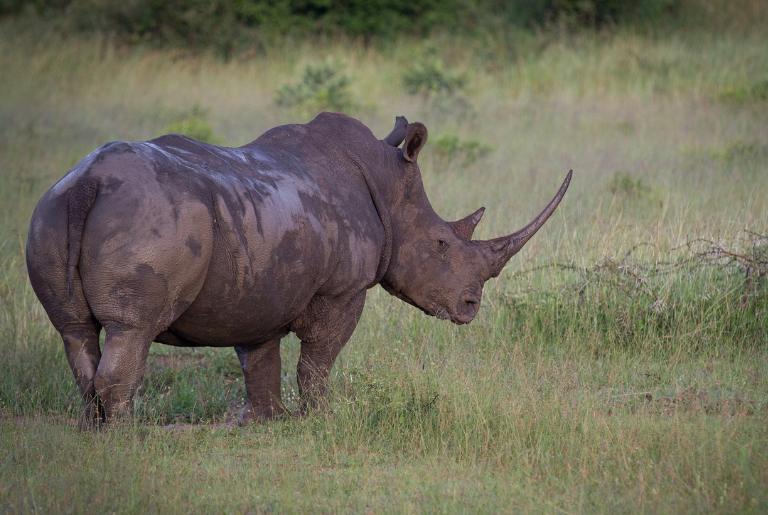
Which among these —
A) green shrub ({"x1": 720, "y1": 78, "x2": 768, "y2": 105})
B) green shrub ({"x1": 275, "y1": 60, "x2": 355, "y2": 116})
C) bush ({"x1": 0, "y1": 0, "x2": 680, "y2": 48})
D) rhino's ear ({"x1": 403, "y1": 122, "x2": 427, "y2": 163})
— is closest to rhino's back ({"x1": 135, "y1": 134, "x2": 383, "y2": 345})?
rhino's ear ({"x1": 403, "y1": 122, "x2": 427, "y2": 163})

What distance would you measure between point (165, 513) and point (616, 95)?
1250 cm

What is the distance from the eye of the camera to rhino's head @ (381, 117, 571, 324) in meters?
6.32

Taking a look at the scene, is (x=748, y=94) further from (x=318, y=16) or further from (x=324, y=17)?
(x=318, y=16)

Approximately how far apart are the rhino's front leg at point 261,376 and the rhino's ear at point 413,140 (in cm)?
120

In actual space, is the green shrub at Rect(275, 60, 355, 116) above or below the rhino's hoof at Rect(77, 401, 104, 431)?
above

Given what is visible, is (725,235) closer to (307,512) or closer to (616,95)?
(307,512)

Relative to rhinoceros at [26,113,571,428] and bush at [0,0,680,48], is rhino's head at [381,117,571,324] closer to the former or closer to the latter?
rhinoceros at [26,113,571,428]

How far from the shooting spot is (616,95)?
15.8 meters

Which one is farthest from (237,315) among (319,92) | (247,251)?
(319,92)

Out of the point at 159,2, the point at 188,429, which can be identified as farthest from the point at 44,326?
the point at 159,2

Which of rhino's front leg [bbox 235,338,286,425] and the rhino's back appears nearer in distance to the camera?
the rhino's back

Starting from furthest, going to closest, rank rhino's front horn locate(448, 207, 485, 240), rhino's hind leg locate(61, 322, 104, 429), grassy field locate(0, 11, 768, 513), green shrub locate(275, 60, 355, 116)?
1. green shrub locate(275, 60, 355, 116)
2. rhino's front horn locate(448, 207, 485, 240)
3. rhino's hind leg locate(61, 322, 104, 429)
4. grassy field locate(0, 11, 768, 513)

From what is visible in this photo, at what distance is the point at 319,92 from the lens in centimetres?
1502

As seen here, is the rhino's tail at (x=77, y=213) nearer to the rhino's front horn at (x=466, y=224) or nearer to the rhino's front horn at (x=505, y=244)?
the rhino's front horn at (x=466, y=224)
